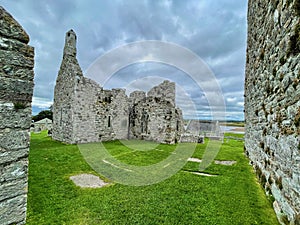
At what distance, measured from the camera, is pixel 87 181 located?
5.56 m

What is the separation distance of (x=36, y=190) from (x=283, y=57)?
665 centimetres

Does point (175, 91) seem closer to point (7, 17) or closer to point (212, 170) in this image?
point (212, 170)

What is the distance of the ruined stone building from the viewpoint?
512 inches

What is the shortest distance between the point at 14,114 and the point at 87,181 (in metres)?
3.78

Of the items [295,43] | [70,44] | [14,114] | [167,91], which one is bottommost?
[14,114]

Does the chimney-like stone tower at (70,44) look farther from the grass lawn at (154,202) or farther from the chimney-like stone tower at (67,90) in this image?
the grass lawn at (154,202)

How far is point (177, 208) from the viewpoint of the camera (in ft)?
13.0

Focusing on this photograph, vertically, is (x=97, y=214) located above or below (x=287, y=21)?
below

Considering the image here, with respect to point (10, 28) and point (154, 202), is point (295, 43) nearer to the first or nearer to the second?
point (154, 202)

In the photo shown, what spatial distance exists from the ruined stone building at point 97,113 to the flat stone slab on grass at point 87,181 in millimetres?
7412

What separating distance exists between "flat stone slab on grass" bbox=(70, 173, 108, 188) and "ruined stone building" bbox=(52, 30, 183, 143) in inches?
292

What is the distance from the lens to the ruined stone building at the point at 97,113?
13.0 meters

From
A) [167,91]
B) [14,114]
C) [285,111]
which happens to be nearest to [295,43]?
[285,111]

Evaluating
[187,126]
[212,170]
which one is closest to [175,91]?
[187,126]
